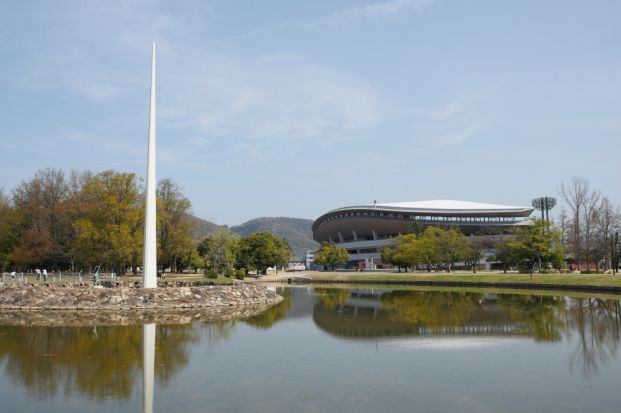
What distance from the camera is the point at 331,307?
3559 cm

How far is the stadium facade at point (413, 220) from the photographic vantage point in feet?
338

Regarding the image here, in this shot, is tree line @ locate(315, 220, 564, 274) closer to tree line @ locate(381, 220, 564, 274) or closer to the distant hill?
tree line @ locate(381, 220, 564, 274)

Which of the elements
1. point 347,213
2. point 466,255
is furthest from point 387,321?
point 347,213

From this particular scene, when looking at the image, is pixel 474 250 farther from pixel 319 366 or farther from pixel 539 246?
pixel 319 366

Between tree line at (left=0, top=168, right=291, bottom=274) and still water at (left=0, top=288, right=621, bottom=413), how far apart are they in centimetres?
2866

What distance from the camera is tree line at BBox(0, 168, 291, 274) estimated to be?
169 feet

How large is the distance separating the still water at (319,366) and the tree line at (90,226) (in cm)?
2866

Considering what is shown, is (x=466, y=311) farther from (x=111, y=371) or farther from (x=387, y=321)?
(x=111, y=371)

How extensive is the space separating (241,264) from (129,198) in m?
28.8

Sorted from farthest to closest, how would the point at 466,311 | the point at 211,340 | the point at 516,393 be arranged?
the point at 466,311
the point at 211,340
the point at 516,393

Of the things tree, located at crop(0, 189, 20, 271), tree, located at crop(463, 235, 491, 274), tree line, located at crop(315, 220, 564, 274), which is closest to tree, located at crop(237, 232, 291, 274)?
tree line, located at crop(315, 220, 564, 274)

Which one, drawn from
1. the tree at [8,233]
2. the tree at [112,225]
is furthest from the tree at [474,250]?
the tree at [8,233]

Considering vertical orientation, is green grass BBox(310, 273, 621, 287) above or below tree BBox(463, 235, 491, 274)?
below

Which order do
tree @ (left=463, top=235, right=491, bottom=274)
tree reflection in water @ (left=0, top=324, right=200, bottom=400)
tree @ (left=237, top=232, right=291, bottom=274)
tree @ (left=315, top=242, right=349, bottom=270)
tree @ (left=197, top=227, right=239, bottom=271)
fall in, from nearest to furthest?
tree reflection in water @ (left=0, top=324, right=200, bottom=400)
tree @ (left=197, top=227, right=239, bottom=271)
tree @ (left=463, top=235, right=491, bottom=274)
tree @ (left=237, top=232, right=291, bottom=274)
tree @ (left=315, top=242, right=349, bottom=270)
